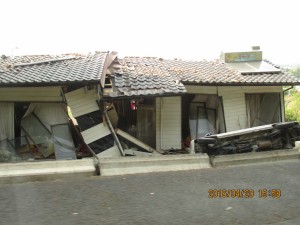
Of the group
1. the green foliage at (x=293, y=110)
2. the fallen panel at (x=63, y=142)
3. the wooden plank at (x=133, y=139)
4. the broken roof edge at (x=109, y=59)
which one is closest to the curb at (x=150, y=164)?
the wooden plank at (x=133, y=139)

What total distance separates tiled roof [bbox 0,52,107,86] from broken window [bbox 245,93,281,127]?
248 inches

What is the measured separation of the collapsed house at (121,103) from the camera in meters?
11.2

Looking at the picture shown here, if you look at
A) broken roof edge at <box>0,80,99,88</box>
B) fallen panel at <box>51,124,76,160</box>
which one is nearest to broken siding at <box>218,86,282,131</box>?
broken roof edge at <box>0,80,99,88</box>

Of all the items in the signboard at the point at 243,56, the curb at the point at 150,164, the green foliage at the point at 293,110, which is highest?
the signboard at the point at 243,56

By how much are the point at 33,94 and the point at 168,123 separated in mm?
4796

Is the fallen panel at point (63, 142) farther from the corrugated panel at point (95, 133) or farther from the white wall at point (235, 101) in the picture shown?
the white wall at point (235, 101)

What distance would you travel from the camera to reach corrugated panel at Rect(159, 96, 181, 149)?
1266 cm

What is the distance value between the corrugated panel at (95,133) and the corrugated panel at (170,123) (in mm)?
2306

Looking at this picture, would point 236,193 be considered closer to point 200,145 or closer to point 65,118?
point 200,145

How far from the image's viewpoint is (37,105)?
38.3 feet

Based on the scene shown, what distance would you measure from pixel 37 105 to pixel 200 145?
19.4 ft

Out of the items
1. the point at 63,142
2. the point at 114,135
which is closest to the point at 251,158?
the point at 114,135

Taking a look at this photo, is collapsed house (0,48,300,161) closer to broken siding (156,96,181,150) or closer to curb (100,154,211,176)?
broken siding (156,96,181,150)

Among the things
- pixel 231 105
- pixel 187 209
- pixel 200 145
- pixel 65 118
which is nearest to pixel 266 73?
pixel 231 105
